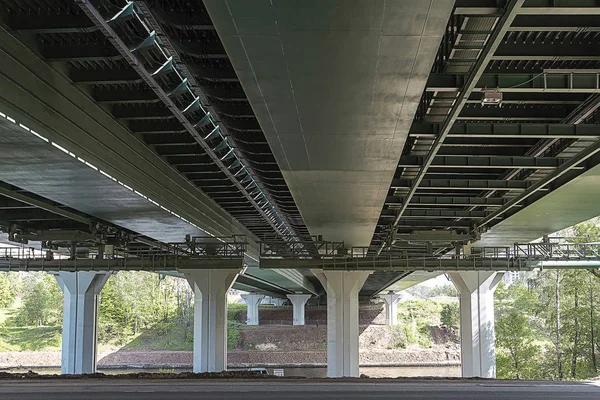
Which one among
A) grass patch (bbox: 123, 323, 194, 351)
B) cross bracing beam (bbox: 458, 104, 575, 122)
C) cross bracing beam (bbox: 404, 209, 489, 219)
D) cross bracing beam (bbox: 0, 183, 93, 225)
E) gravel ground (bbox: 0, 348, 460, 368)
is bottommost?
gravel ground (bbox: 0, 348, 460, 368)

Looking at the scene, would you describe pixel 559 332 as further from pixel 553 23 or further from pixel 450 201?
pixel 553 23

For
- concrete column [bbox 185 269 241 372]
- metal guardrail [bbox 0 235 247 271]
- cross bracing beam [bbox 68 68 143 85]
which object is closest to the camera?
cross bracing beam [bbox 68 68 143 85]

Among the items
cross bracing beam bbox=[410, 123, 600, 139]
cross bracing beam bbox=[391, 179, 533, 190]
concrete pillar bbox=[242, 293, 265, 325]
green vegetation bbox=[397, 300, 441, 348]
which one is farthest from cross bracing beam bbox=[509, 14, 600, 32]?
concrete pillar bbox=[242, 293, 265, 325]

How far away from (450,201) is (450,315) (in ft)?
330

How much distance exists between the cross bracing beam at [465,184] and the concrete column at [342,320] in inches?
604

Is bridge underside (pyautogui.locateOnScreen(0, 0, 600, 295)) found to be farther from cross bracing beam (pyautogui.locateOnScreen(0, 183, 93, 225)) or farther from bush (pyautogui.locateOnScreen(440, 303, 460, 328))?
bush (pyautogui.locateOnScreen(440, 303, 460, 328))

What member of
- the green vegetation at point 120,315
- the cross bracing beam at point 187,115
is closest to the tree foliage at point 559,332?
the cross bracing beam at point 187,115

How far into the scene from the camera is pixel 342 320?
39.4 meters

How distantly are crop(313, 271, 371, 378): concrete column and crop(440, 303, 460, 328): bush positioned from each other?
267ft

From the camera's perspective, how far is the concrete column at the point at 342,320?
127ft

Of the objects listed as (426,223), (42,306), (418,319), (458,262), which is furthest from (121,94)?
(418,319)

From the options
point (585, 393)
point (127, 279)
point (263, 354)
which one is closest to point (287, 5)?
point (585, 393)

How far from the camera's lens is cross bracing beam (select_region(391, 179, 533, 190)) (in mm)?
22734

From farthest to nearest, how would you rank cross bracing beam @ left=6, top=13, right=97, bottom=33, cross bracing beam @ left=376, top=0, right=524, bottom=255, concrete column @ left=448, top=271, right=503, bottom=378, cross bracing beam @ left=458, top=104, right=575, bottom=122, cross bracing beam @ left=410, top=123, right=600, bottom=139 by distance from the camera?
concrete column @ left=448, top=271, right=503, bottom=378 < cross bracing beam @ left=458, top=104, right=575, bottom=122 < cross bracing beam @ left=410, top=123, right=600, bottom=139 < cross bracing beam @ left=6, top=13, right=97, bottom=33 < cross bracing beam @ left=376, top=0, right=524, bottom=255
